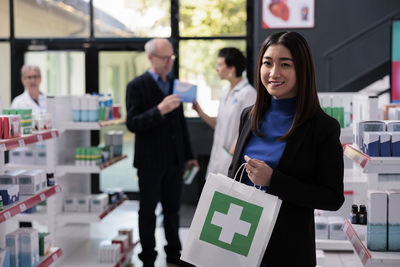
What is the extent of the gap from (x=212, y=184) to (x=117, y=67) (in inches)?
270

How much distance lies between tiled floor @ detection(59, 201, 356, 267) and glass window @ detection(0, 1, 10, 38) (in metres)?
3.15

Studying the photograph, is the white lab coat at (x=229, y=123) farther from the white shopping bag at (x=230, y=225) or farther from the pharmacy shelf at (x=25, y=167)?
the white shopping bag at (x=230, y=225)

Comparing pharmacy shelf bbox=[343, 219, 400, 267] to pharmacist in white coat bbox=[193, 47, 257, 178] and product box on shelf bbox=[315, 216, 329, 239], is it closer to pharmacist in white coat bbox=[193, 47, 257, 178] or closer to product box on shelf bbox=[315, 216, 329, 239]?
pharmacist in white coat bbox=[193, 47, 257, 178]

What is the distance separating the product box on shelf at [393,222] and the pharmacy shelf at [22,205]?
7.06ft

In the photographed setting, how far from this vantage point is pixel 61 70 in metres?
8.97

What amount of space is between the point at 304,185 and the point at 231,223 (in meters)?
0.31

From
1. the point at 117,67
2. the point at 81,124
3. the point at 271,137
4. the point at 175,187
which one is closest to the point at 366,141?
the point at 271,137

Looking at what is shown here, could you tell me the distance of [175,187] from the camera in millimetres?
5340

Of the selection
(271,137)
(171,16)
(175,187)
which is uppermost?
(171,16)

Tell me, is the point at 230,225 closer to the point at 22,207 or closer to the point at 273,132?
the point at 273,132

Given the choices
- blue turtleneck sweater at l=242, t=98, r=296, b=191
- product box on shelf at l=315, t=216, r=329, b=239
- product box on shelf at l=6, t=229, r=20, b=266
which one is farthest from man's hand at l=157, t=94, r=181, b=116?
blue turtleneck sweater at l=242, t=98, r=296, b=191

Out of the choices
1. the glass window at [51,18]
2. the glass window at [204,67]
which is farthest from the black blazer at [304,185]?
the glass window at [51,18]

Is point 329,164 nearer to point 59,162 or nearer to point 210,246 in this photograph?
point 210,246

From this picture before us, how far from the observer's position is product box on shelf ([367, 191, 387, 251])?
3.09m
